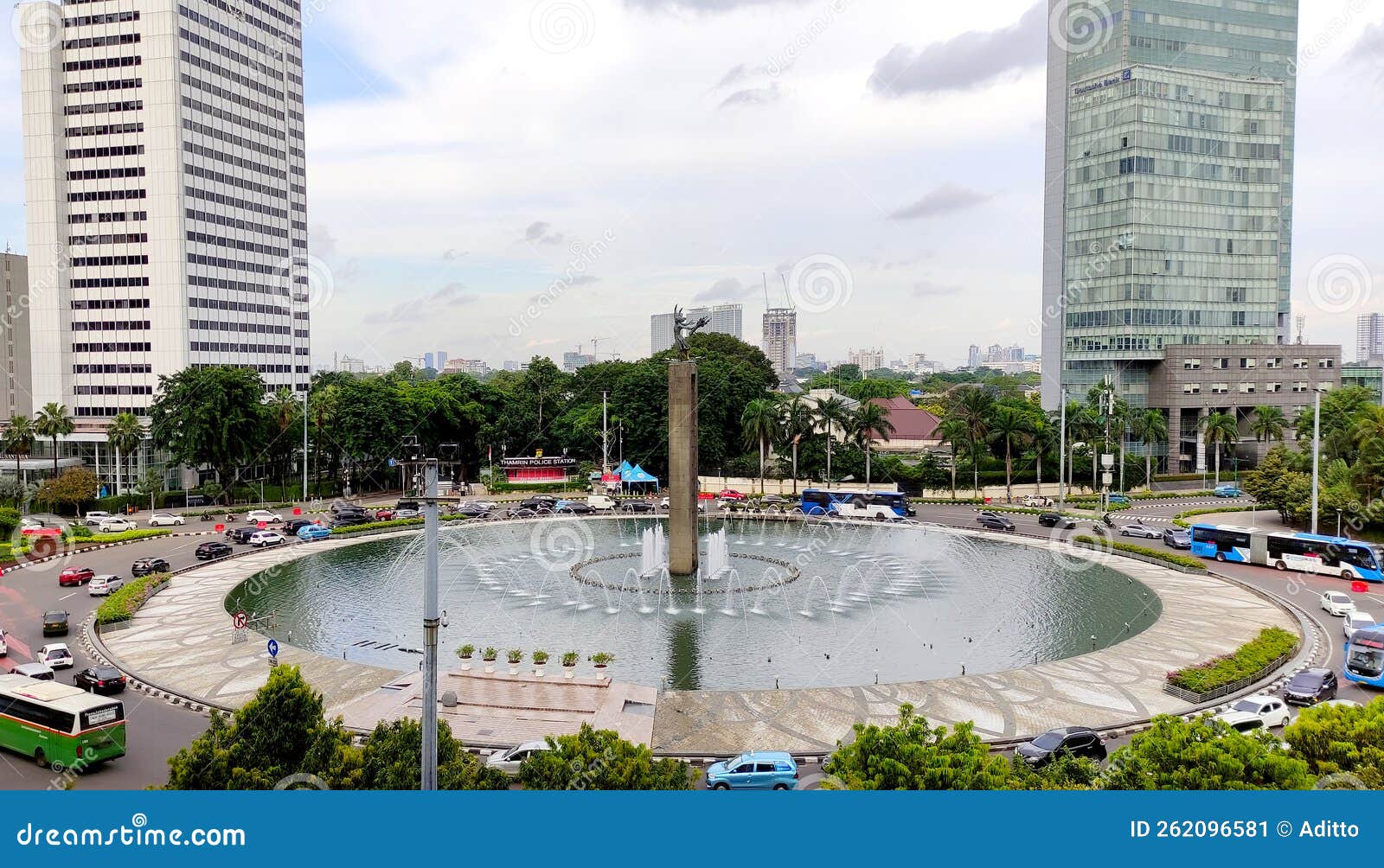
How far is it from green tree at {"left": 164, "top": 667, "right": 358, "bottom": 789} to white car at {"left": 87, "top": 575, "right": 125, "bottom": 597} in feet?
97.0

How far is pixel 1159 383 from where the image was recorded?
98438 mm

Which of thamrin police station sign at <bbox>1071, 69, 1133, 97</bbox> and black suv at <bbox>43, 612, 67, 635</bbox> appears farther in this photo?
thamrin police station sign at <bbox>1071, 69, 1133, 97</bbox>

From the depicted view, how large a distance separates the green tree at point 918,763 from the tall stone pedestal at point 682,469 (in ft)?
91.9

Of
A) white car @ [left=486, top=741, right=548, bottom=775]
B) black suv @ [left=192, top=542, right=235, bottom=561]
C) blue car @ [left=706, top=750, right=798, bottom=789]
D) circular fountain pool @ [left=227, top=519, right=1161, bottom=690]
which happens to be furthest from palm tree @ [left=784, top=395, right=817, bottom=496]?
blue car @ [left=706, top=750, right=798, bottom=789]

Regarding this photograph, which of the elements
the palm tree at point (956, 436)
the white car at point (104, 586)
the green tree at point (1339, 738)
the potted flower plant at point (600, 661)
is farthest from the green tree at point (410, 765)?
the palm tree at point (956, 436)

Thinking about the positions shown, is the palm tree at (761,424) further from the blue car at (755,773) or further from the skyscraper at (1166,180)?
the blue car at (755,773)

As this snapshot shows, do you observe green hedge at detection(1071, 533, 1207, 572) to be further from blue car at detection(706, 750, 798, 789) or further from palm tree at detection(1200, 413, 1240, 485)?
palm tree at detection(1200, 413, 1240, 485)

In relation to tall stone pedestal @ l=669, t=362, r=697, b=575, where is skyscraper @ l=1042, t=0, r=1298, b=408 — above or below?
above

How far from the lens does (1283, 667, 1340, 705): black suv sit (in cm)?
2700

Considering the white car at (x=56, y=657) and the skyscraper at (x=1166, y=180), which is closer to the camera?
the white car at (x=56, y=657)

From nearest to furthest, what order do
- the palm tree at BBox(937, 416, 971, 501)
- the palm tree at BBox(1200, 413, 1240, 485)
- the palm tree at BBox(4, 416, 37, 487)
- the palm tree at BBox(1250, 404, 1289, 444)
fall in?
the palm tree at BBox(4, 416, 37, 487), the palm tree at BBox(937, 416, 971, 501), the palm tree at BBox(1200, 413, 1240, 485), the palm tree at BBox(1250, 404, 1289, 444)

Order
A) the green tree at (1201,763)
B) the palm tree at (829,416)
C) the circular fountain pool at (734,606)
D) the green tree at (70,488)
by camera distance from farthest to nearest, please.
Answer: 1. the palm tree at (829,416)
2. the green tree at (70,488)
3. the circular fountain pool at (734,606)
4. the green tree at (1201,763)

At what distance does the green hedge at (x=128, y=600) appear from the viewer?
118 feet

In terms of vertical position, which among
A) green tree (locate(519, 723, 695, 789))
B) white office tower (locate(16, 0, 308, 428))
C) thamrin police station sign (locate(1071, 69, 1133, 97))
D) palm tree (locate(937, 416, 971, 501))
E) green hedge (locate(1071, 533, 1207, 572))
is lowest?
green hedge (locate(1071, 533, 1207, 572))
